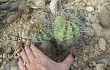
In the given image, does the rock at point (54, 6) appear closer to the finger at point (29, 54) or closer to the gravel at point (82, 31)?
Answer: the gravel at point (82, 31)

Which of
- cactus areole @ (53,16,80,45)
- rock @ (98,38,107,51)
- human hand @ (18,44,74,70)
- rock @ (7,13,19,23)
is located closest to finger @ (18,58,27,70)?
human hand @ (18,44,74,70)

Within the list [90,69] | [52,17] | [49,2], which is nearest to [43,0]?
[49,2]

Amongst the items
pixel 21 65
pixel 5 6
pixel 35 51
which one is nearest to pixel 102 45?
pixel 35 51

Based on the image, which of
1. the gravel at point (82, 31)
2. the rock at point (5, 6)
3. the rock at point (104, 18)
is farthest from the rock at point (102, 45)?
the rock at point (5, 6)

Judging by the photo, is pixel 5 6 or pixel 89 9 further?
pixel 5 6

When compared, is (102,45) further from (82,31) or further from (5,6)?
(5,6)
